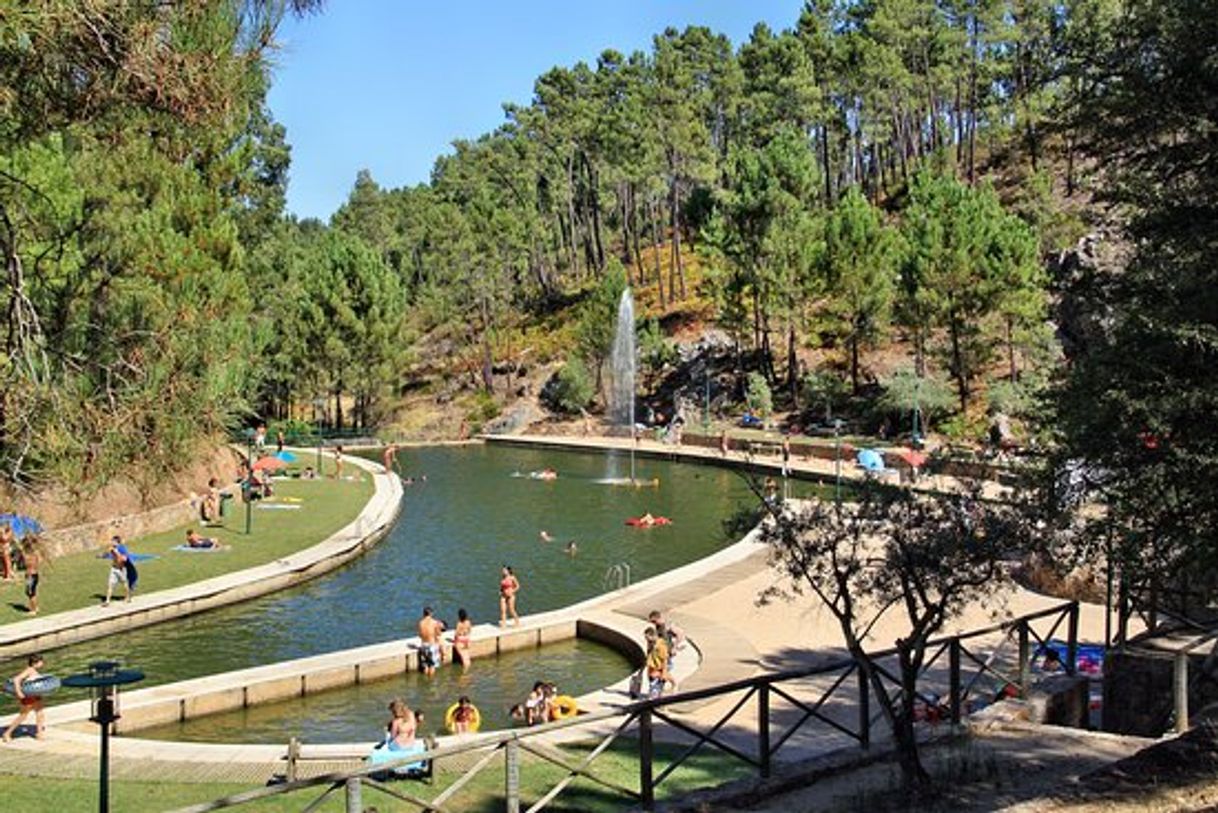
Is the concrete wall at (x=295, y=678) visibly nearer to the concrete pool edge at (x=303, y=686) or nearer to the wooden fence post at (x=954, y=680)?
the concrete pool edge at (x=303, y=686)

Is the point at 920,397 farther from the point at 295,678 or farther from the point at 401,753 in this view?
the point at 401,753

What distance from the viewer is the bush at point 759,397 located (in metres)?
62.3

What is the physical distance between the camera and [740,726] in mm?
16375

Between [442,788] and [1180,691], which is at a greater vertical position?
[1180,691]

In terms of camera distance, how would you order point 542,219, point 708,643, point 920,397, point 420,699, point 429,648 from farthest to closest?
point 542,219, point 920,397, point 708,643, point 429,648, point 420,699

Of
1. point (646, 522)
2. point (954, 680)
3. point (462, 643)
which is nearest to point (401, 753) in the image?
point (462, 643)

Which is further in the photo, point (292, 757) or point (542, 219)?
point (542, 219)

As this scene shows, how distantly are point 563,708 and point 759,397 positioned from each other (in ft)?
152

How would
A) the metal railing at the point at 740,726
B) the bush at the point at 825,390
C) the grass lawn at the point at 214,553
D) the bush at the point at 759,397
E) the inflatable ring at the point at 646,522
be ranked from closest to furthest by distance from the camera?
the metal railing at the point at 740,726
the grass lawn at the point at 214,553
the inflatable ring at the point at 646,522
the bush at the point at 825,390
the bush at the point at 759,397

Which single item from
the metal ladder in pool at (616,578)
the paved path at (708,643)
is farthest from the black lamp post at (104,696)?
the metal ladder in pool at (616,578)

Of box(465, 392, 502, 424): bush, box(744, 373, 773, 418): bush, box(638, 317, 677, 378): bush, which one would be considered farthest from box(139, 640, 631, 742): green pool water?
box(465, 392, 502, 424): bush

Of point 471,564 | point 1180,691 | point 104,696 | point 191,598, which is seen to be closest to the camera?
point 104,696

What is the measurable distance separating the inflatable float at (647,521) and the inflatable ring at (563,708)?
19.5 meters

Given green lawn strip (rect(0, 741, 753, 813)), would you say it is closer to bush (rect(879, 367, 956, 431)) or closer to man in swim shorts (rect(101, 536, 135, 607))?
man in swim shorts (rect(101, 536, 135, 607))
